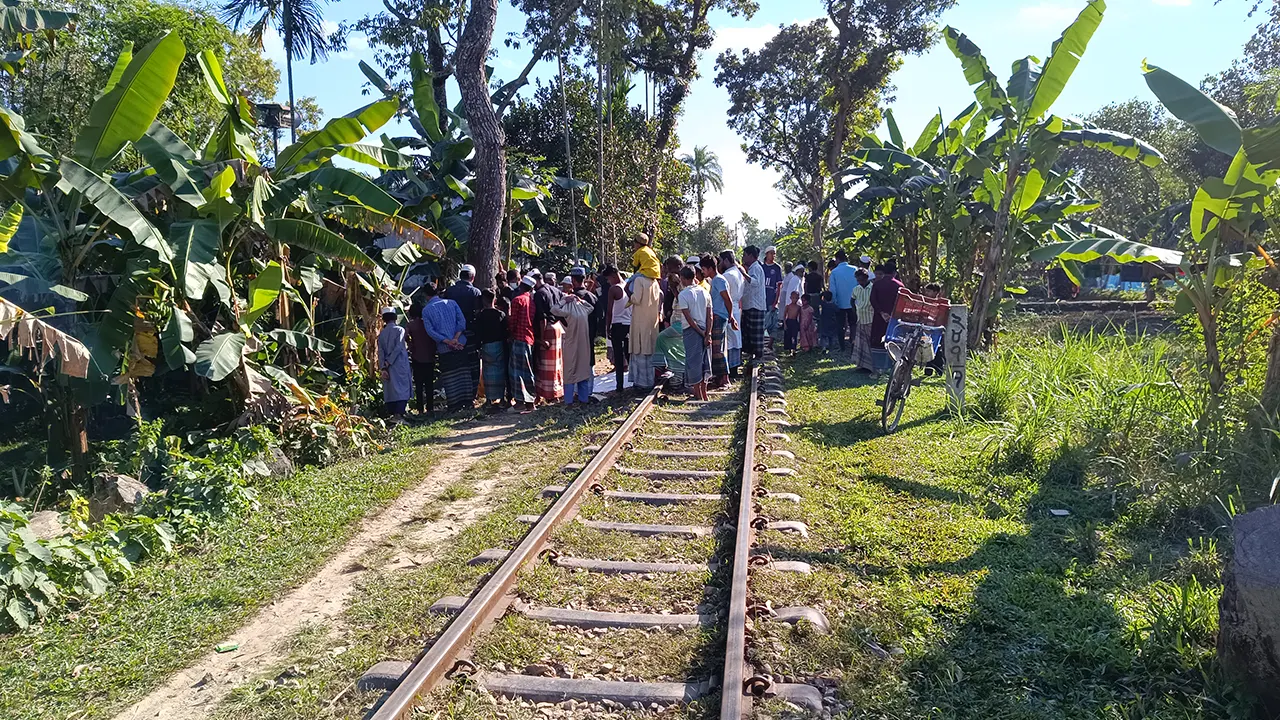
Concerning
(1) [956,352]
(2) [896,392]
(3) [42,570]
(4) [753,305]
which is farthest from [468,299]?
(3) [42,570]

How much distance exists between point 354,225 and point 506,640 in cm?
659

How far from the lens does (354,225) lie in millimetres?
9305

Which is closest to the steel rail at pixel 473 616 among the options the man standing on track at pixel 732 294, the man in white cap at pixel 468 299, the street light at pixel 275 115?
the man in white cap at pixel 468 299

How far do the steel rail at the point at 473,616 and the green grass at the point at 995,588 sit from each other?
140cm

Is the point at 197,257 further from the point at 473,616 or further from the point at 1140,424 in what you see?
the point at 1140,424

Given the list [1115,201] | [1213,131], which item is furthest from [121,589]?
[1115,201]

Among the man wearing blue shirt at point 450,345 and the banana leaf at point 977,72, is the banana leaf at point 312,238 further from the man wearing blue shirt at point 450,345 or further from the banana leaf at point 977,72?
the banana leaf at point 977,72

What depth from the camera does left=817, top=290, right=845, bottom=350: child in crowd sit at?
14133 mm

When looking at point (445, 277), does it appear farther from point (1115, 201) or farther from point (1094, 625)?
point (1115, 201)

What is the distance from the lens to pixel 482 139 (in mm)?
11852

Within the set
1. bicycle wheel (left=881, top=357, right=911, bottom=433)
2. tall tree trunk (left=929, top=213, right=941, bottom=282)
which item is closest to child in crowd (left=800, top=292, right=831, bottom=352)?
tall tree trunk (left=929, top=213, right=941, bottom=282)

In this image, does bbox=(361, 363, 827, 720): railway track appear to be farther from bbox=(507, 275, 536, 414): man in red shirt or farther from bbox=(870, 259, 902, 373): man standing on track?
bbox=(870, 259, 902, 373): man standing on track

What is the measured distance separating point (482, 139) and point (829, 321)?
675 cm

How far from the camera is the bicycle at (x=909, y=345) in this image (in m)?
8.57
